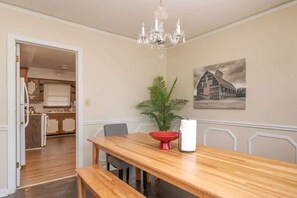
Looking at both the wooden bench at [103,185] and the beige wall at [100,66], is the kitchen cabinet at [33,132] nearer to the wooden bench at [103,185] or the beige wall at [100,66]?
the beige wall at [100,66]

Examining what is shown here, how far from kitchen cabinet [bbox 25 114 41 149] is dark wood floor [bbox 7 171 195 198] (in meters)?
2.50

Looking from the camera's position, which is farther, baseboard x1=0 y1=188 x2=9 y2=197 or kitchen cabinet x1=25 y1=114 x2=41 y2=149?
kitchen cabinet x1=25 y1=114 x2=41 y2=149

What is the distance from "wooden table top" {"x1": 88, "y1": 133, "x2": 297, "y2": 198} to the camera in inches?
37.3

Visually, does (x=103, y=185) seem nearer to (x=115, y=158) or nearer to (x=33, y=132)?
(x=115, y=158)

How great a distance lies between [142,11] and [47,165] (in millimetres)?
3142

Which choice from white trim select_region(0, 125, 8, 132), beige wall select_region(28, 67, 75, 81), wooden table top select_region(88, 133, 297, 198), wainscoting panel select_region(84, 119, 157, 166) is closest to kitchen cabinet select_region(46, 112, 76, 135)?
beige wall select_region(28, 67, 75, 81)

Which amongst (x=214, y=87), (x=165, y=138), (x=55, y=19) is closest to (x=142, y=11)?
(x=55, y=19)

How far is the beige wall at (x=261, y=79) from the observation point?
8.00ft

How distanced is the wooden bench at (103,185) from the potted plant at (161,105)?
1779mm

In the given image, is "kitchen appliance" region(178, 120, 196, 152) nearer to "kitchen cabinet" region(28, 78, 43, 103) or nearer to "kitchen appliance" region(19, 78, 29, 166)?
"kitchen appliance" region(19, 78, 29, 166)

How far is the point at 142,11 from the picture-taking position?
2.68 m

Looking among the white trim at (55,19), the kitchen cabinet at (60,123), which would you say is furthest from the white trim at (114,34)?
the kitchen cabinet at (60,123)

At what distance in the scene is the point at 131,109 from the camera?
3775 mm

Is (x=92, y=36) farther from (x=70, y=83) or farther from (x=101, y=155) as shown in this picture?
(x=70, y=83)
